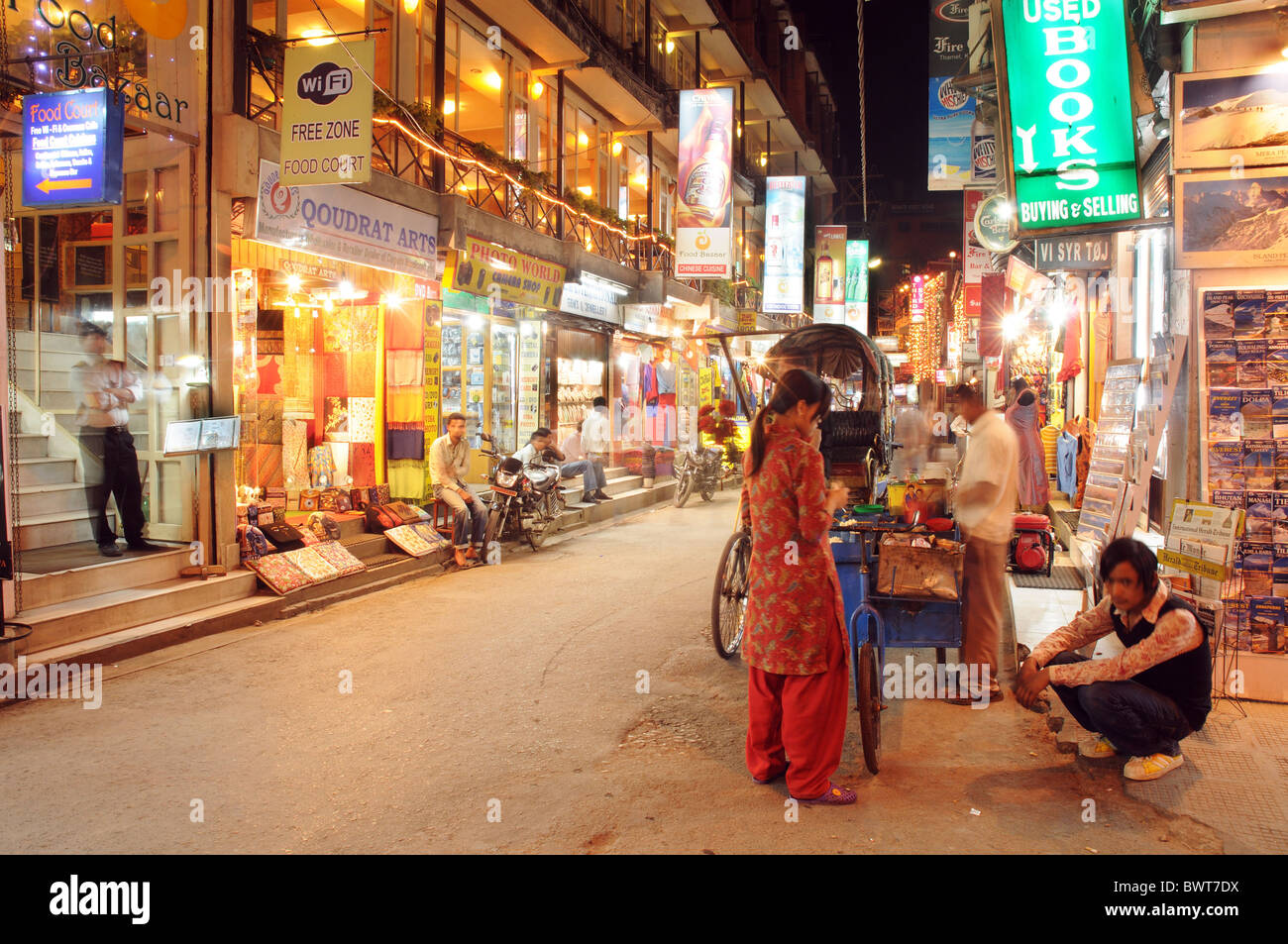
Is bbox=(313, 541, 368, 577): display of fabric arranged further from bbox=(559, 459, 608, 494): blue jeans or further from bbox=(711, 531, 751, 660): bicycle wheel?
bbox=(559, 459, 608, 494): blue jeans

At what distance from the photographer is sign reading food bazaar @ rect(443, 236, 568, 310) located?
41.3ft

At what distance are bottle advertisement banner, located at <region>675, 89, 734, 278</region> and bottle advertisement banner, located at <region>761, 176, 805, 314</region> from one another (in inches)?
270

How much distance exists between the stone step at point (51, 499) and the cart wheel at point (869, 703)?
809 cm

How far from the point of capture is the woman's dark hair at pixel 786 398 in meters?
4.42

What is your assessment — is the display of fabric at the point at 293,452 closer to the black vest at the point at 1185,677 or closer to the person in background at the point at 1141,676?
the person in background at the point at 1141,676

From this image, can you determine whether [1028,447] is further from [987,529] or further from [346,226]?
[346,226]

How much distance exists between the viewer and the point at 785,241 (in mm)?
24469

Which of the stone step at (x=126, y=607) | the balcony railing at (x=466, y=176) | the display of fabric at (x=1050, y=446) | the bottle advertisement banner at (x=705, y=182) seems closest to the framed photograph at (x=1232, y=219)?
the balcony railing at (x=466, y=176)

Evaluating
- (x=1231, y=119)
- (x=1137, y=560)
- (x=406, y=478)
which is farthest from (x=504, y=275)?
(x=1137, y=560)

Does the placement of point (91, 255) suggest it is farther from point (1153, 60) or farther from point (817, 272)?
point (817, 272)

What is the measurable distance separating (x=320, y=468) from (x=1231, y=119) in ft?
36.6

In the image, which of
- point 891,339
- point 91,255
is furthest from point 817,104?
point 91,255

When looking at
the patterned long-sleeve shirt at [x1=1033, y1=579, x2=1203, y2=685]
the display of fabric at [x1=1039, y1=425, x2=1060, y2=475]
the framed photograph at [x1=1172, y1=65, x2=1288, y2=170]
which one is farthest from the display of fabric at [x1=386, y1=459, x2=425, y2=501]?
the display of fabric at [x1=1039, y1=425, x2=1060, y2=475]

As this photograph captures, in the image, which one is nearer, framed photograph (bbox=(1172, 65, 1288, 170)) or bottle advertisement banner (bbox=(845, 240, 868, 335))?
framed photograph (bbox=(1172, 65, 1288, 170))
